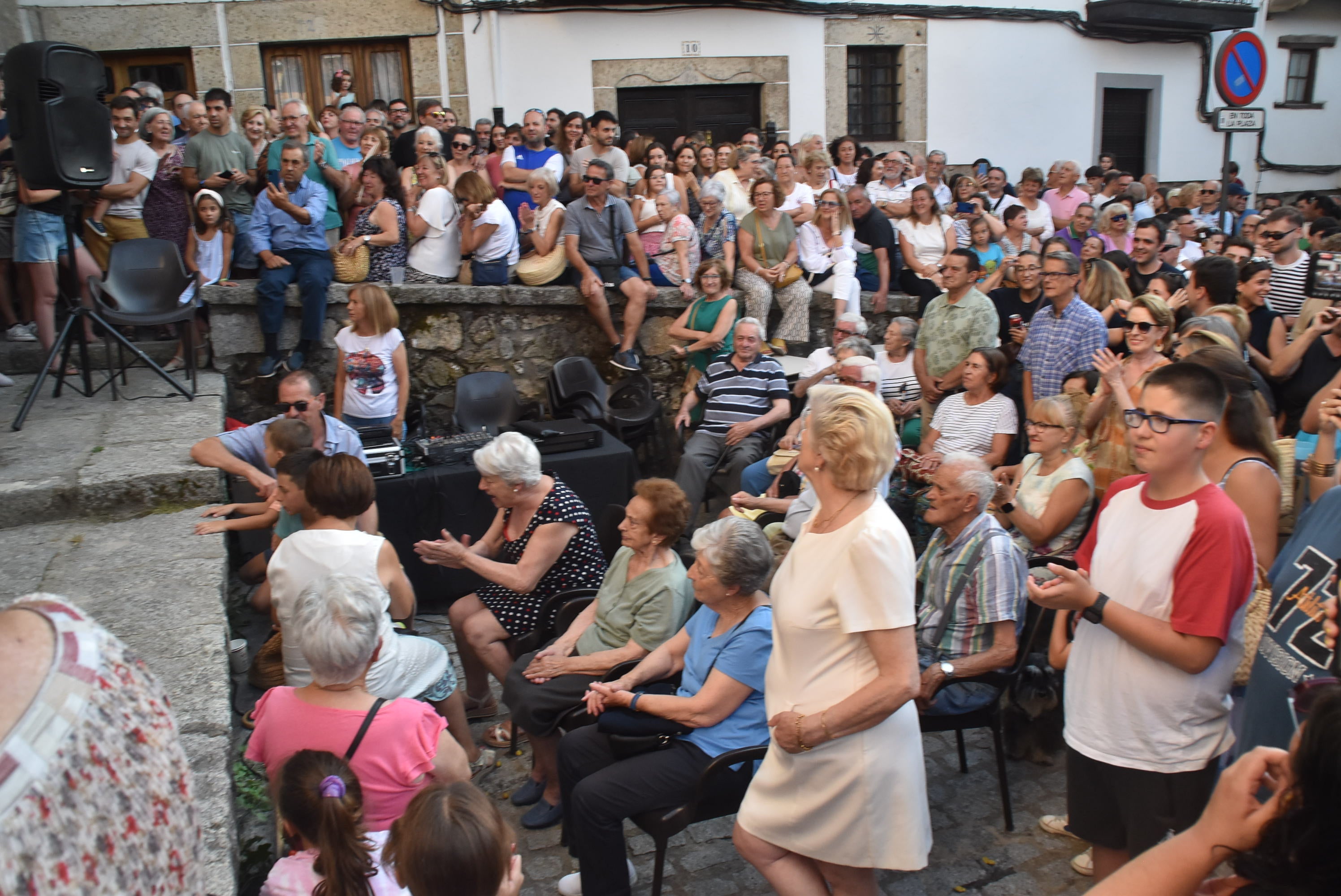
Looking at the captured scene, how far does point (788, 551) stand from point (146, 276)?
523 cm

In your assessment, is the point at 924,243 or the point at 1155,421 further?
the point at 924,243

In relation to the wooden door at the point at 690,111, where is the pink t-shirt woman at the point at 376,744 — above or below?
below

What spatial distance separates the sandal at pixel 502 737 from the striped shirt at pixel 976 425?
2.64 meters

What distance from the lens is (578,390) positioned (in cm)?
761

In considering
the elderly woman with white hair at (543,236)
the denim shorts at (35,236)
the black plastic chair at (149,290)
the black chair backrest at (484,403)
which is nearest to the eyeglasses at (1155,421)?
the black chair backrest at (484,403)

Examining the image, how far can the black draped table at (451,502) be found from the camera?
575 centimetres

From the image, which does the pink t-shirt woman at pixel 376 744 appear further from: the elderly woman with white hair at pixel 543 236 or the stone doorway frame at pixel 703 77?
the stone doorway frame at pixel 703 77

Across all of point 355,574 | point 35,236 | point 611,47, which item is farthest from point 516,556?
point 611,47

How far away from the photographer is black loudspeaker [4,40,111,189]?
17.6 feet

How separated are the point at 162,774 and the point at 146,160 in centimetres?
774

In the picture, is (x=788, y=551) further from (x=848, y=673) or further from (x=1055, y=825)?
(x=1055, y=825)

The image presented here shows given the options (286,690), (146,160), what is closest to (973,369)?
(286,690)

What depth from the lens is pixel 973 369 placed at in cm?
550

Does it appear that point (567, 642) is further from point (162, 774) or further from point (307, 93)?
point (307, 93)
